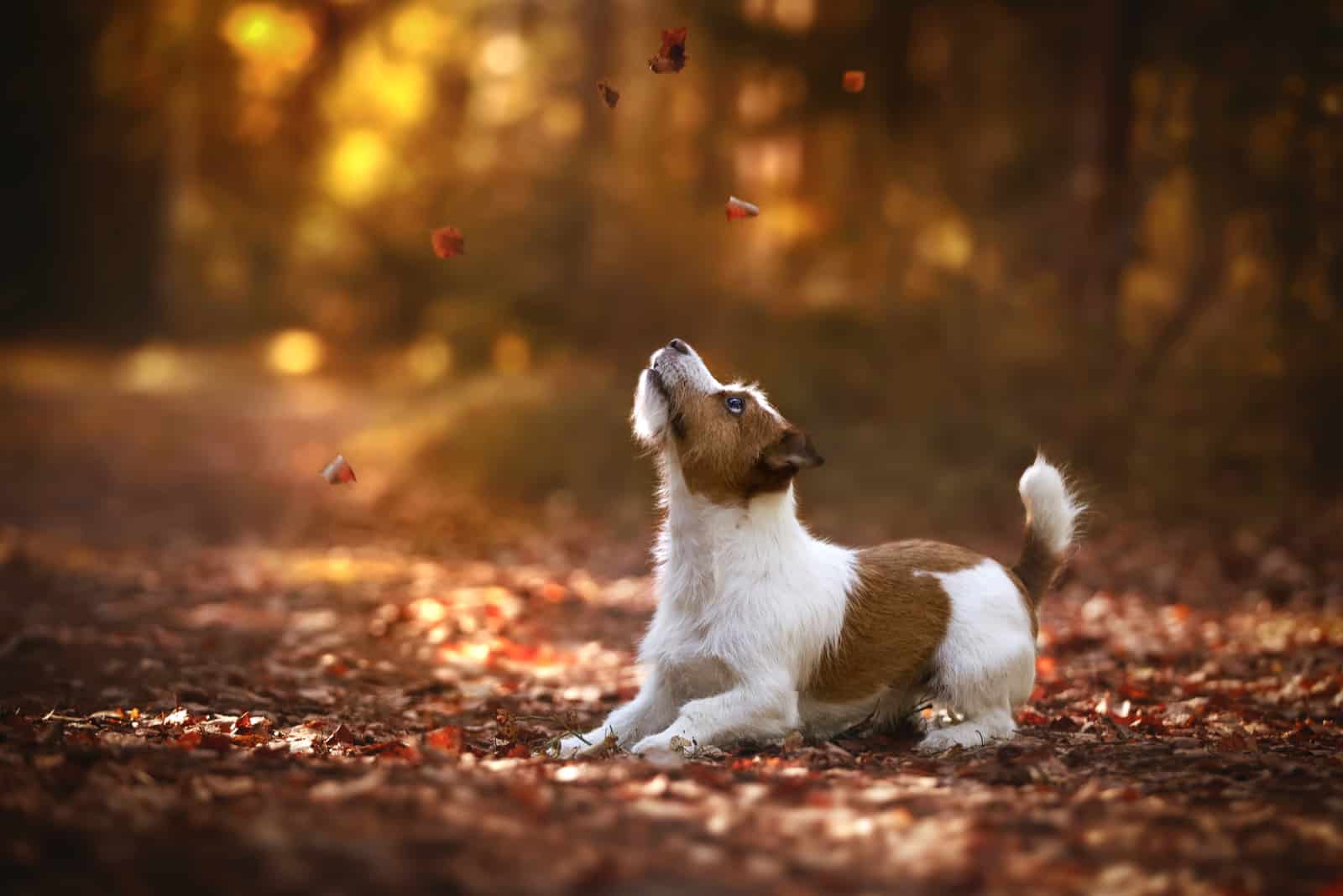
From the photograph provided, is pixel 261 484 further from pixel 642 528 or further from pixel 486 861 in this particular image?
→ pixel 486 861

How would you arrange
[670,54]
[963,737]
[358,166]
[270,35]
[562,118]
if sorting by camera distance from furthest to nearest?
1. [270,35]
2. [358,166]
3. [562,118]
4. [670,54]
5. [963,737]

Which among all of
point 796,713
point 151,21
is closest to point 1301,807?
point 796,713

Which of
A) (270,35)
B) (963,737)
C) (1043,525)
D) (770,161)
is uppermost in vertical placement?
(270,35)

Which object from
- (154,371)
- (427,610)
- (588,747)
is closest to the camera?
(588,747)

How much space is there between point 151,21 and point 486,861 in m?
24.8

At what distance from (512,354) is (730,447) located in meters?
13.6

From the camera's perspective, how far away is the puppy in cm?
543

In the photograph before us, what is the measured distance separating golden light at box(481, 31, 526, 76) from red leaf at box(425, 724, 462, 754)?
2243 cm

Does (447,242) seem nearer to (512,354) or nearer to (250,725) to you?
(250,725)

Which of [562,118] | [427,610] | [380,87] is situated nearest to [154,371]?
[380,87]

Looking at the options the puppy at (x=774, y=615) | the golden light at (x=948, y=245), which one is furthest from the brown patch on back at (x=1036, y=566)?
the golden light at (x=948, y=245)

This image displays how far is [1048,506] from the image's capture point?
614 cm

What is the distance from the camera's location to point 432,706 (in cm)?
666

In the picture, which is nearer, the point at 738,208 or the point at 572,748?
the point at 572,748
